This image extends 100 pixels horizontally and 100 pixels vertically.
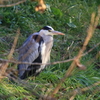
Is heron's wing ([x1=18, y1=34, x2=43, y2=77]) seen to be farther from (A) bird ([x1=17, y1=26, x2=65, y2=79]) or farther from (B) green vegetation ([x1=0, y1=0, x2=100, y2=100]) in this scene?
(B) green vegetation ([x1=0, y1=0, x2=100, y2=100])

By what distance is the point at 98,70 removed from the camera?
5.19 m

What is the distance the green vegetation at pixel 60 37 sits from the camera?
447 cm

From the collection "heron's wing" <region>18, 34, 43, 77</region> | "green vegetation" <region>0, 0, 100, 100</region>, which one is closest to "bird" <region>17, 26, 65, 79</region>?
"heron's wing" <region>18, 34, 43, 77</region>

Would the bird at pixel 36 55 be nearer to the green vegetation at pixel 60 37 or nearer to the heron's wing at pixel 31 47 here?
the heron's wing at pixel 31 47

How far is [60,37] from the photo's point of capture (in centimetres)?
604

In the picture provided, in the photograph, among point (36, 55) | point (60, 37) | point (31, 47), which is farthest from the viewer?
point (60, 37)

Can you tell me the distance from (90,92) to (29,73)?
0.83 m

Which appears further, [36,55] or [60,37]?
[60,37]

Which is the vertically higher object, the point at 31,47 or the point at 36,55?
the point at 31,47

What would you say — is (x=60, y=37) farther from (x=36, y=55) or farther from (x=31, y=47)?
(x=31, y=47)

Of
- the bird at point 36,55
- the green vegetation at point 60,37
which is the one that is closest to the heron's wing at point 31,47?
the bird at point 36,55

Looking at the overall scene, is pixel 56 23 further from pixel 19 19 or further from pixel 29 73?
pixel 29 73

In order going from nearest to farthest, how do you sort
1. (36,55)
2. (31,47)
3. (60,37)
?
(31,47) < (36,55) < (60,37)

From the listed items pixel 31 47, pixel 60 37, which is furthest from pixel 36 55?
pixel 60 37
